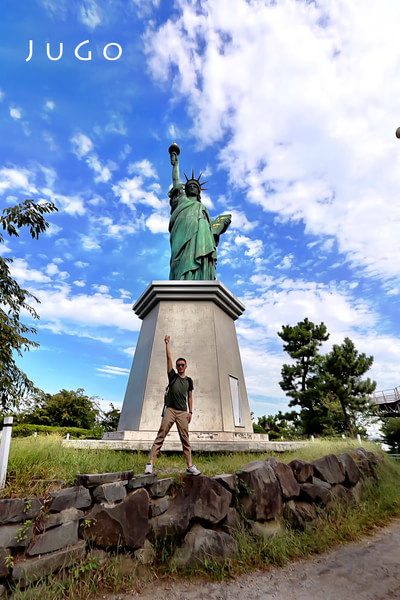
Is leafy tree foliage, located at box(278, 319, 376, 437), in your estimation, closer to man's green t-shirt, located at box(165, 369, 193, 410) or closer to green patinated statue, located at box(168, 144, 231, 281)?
green patinated statue, located at box(168, 144, 231, 281)

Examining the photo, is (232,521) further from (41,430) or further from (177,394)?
(41,430)

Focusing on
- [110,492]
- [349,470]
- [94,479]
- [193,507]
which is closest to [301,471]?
[349,470]

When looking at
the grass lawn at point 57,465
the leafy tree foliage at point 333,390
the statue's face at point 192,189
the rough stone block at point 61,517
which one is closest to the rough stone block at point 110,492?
the rough stone block at point 61,517

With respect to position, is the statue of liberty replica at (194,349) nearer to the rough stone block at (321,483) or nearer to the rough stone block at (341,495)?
the rough stone block at (321,483)

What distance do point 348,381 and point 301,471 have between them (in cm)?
1735

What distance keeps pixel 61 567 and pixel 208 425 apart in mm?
4681

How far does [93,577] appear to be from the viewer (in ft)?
9.74

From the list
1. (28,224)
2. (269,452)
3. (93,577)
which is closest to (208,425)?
(269,452)

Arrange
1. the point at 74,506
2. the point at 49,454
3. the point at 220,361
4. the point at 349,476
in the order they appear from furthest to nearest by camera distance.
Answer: the point at 220,361 < the point at 349,476 < the point at 49,454 < the point at 74,506

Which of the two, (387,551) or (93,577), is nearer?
(93,577)

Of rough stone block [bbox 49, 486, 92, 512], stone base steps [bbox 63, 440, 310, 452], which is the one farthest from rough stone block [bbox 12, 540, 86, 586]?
stone base steps [bbox 63, 440, 310, 452]

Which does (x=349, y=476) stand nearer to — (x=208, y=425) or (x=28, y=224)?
(x=208, y=425)

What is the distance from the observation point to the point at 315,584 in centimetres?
331

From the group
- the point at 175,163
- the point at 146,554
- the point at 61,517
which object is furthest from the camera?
the point at 175,163
